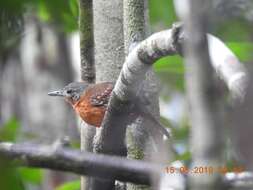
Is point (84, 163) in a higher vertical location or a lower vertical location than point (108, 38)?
lower

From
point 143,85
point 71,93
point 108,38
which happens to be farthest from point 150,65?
A: point 71,93

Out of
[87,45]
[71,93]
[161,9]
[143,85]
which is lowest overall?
[143,85]

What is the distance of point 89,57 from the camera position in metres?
3.34

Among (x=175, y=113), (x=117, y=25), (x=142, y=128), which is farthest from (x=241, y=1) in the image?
(x=175, y=113)

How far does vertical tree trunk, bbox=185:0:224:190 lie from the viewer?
826mm

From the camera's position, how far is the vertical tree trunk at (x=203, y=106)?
83cm

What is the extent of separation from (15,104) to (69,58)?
1.01m

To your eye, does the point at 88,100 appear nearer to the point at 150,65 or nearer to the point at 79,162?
the point at 150,65

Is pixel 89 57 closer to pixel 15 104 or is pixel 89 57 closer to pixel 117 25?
pixel 117 25

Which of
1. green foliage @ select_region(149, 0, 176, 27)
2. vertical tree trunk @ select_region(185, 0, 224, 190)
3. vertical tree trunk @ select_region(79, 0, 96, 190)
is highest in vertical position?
green foliage @ select_region(149, 0, 176, 27)

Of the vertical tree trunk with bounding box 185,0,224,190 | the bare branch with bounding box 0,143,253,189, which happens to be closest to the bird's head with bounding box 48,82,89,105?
the bare branch with bounding box 0,143,253,189

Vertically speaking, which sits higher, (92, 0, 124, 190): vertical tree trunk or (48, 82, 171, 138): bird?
(92, 0, 124, 190): vertical tree trunk

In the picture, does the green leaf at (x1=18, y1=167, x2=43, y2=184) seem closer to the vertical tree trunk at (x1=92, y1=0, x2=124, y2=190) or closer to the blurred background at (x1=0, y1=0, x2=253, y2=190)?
the blurred background at (x1=0, y1=0, x2=253, y2=190)

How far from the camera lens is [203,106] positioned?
0.83 m
